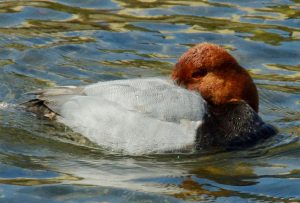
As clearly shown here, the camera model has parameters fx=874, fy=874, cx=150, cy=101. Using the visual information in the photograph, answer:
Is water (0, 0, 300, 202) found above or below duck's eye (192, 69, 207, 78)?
below

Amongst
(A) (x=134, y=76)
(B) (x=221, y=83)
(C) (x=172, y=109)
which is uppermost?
(B) (x=221, y=83)

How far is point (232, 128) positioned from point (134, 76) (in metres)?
2.10

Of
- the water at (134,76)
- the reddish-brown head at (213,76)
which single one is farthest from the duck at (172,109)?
the water at (134,76)

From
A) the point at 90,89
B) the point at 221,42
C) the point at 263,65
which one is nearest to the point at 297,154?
the point at 90,89

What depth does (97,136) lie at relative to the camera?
816 cm

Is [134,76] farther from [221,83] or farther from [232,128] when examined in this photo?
[232,128]

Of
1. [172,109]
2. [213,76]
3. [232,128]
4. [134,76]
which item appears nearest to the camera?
[172,109]

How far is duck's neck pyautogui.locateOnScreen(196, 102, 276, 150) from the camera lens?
8109mm

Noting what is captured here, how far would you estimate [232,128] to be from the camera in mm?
8359

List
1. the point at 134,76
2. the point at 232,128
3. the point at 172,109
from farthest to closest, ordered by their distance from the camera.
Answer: the point at 134,76 → the point at 232,128 → the point at 172,109

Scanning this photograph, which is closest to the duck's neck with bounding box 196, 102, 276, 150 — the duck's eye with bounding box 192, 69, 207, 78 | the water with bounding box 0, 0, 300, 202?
→ the water with bounding box 0, 0, 300, 202

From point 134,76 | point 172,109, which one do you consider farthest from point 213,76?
point 134,76

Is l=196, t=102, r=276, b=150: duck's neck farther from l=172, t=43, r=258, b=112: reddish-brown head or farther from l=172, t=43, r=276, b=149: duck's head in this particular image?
l=172, t=43, r=258, b=112: reddish-brown head

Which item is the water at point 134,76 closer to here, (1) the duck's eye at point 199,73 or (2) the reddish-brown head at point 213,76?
(2) the reddish-brown head at point 213,76
